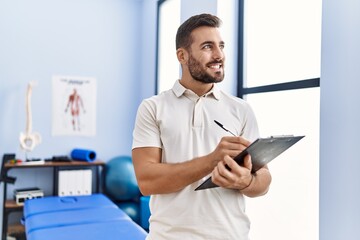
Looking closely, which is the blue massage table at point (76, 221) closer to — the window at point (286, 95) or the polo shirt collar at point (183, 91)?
the window at point (286, 95)

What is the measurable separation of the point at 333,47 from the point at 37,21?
2.95 metres

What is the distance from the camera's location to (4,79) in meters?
3.31

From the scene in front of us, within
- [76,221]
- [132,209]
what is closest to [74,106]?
[132,209]

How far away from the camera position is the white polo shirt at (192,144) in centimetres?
105

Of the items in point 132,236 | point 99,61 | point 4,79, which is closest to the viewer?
point 132,236

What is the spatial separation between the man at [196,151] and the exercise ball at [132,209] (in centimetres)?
229

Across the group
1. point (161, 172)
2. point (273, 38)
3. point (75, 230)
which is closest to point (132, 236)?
point (75, 230)

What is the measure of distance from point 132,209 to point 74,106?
1.23m

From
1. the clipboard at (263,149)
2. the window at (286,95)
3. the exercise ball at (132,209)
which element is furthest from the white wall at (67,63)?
the clipboard at (263,149)

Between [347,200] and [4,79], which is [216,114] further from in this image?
[4,79]

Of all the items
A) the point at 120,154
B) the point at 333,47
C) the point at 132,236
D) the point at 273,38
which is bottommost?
the point at 132,236

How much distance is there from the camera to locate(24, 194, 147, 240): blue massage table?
2.13 meters

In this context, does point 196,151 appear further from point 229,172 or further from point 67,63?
point 67,63

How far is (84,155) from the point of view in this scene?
337 centimetres
